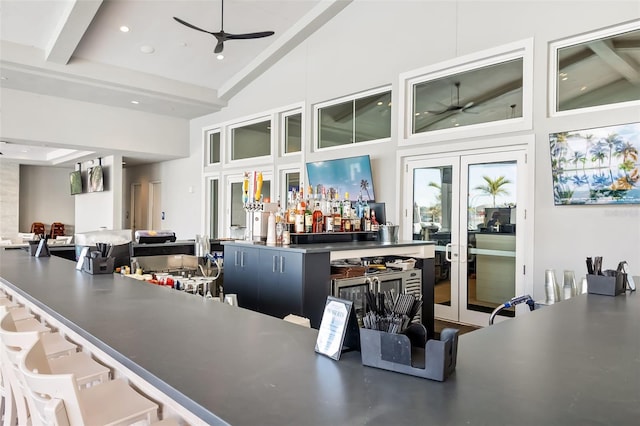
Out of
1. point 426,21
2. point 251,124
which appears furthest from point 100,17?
point 426,21

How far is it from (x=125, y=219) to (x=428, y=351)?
12.5 metres

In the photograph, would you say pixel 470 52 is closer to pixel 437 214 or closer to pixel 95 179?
pixel 437 214

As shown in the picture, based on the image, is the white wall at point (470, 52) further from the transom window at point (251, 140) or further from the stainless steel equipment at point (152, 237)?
the stainless steel equipment at point (152, 237)

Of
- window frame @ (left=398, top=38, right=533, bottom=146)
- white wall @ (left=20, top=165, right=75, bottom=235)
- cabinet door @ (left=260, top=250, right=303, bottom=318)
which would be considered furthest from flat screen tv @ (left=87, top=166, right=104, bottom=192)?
cabinet door @ (left=260, top=250, right=303, bottom=318)

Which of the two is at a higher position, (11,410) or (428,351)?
(428,351)

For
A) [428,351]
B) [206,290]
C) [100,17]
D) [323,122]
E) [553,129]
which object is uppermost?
[100,17]

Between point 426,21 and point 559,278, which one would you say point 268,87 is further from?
point 559,278

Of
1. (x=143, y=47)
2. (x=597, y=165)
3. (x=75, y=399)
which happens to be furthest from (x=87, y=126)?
(x=75, y=399)

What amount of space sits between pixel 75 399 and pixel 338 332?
0.67 metres

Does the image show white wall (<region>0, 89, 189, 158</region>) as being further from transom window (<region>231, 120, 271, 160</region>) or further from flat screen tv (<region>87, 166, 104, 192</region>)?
transom window (<region>231, 120, 271, 160</region>)

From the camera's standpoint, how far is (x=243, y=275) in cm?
362

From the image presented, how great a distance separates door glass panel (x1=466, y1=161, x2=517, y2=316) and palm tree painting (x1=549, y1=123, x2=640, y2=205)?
526mm

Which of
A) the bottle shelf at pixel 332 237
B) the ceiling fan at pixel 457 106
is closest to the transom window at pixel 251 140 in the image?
the ceiling fan at pixel 457 106

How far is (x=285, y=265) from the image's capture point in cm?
324
